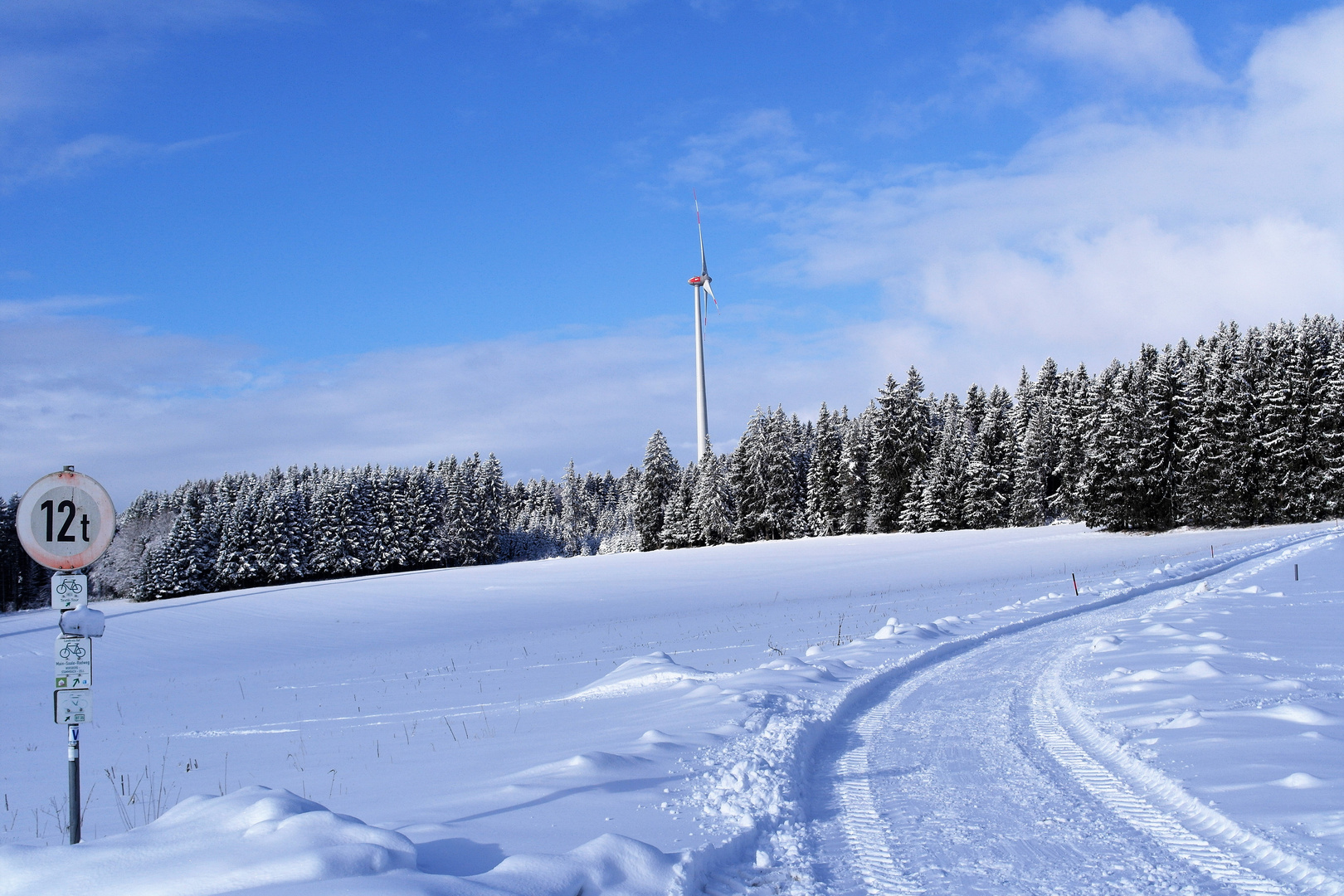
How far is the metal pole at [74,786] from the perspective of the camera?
242 inches

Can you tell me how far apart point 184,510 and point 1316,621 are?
85414 mm

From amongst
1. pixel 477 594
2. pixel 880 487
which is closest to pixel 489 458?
pixel 880 487

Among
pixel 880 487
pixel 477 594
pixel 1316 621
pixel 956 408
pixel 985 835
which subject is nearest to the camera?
pixel 985 835

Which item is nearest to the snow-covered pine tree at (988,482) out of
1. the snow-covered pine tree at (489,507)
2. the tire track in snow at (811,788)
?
the snow-covered pine tree at (489,507)

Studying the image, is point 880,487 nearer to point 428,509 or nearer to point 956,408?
point 956,408

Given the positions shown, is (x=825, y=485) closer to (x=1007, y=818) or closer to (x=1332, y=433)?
(x=1332, y=433)

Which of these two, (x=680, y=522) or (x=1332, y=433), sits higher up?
(x=1332, y=433)

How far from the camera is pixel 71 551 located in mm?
6523

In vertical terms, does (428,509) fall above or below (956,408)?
below

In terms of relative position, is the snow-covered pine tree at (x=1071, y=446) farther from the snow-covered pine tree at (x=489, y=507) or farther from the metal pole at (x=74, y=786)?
the metal pole at (x=74, y=786)

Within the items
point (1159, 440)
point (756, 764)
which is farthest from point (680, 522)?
point (756, 764)

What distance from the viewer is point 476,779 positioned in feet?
26.5

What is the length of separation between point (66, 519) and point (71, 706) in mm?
1472

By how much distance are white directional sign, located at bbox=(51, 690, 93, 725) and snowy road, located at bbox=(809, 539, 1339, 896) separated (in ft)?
19.0
